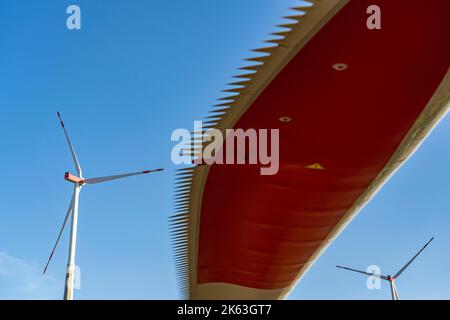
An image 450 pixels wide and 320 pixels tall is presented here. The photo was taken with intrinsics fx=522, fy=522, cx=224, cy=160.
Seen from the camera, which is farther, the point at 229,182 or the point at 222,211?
the point at 222,211

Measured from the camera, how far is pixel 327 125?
1889 centimetres

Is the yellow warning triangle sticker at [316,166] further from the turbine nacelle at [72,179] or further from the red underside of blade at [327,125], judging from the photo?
the turbine nacelle at [72,179]

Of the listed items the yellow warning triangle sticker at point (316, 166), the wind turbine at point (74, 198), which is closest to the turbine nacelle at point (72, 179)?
the wind turbine at point (74, 198)

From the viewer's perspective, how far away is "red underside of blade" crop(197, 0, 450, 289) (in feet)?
47.5

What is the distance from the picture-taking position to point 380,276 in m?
56.5

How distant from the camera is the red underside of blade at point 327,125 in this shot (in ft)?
A: 47.5

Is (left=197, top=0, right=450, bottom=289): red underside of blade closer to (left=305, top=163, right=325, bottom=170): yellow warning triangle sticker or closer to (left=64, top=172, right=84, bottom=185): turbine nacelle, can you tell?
(left=305, top=163, right=325, bottom=170): yellow warning triangle sticker

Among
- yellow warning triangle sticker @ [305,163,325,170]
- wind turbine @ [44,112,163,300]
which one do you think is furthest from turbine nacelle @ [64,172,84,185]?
yellow warning triangle sticker @ [305,163,325,170]

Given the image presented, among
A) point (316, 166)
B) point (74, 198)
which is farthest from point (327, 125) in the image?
point (74, 198)
